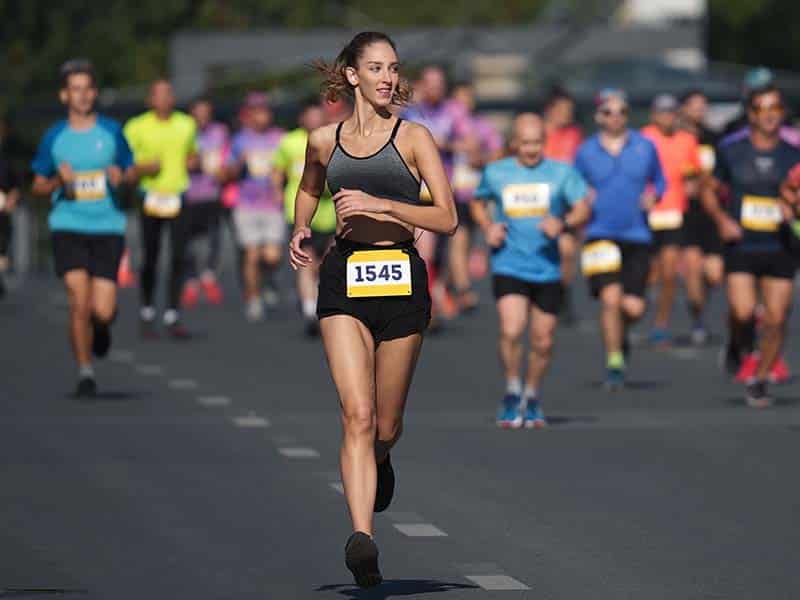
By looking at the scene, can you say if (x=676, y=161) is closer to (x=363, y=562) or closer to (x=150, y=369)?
(x=150, y=369)

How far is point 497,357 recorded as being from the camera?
21.1 meters

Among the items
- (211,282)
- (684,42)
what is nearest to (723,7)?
(684,42)

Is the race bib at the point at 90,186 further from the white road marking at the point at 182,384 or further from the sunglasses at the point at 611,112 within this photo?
the sunglasses at the point at 611,112

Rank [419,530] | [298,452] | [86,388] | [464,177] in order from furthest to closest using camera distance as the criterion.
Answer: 1. [464,177]
2. [86,388]
3. [298,452]
4. [419,530]

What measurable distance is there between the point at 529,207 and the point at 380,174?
615cm

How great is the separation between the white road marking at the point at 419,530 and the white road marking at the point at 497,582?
1.15 metres

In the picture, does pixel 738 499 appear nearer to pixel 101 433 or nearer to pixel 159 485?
pixel 159 485

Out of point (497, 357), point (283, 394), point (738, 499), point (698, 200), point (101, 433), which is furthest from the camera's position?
point (698, 200)

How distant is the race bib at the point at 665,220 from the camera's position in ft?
74.6

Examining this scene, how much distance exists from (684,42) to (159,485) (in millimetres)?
67356

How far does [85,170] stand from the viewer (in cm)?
1716

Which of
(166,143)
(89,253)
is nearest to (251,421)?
(89,253)

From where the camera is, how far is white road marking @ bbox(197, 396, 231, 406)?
1709 centimetres

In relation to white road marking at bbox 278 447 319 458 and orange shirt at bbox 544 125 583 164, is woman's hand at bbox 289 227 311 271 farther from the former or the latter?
orange shirt at bbox 544 125 583 164
